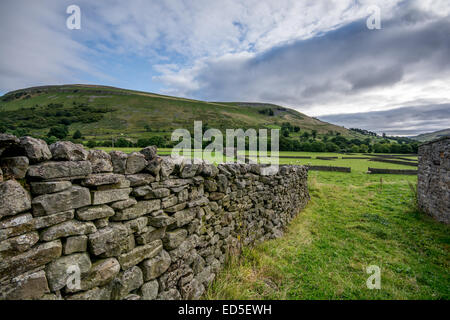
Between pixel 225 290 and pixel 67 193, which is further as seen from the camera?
pixel 225 290

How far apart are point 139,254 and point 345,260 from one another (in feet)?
18.7

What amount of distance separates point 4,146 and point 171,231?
7.87 feet

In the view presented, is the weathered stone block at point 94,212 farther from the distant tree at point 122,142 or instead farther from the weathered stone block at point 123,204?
the distant tree at point 122,142

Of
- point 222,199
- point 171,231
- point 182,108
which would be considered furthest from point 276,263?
point 182,108

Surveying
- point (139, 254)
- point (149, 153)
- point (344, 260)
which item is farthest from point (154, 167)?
point (344, 260)

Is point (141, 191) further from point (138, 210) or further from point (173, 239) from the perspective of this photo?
point (173, 239)

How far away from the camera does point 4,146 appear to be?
74.0 inches

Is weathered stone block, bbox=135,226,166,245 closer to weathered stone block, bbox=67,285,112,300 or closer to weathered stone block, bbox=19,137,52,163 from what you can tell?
weathered stone block, bbox=67,285,112,300

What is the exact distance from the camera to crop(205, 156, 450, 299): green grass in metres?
4.38

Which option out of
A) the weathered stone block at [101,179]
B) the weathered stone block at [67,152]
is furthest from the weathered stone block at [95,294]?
the weathered stone block at [67,152]

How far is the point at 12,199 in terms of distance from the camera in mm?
1829

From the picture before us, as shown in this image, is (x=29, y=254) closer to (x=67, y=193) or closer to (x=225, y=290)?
(x=67, y=193)

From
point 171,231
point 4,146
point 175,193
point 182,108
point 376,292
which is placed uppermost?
point 182,108

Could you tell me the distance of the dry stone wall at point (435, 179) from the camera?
339 inches
